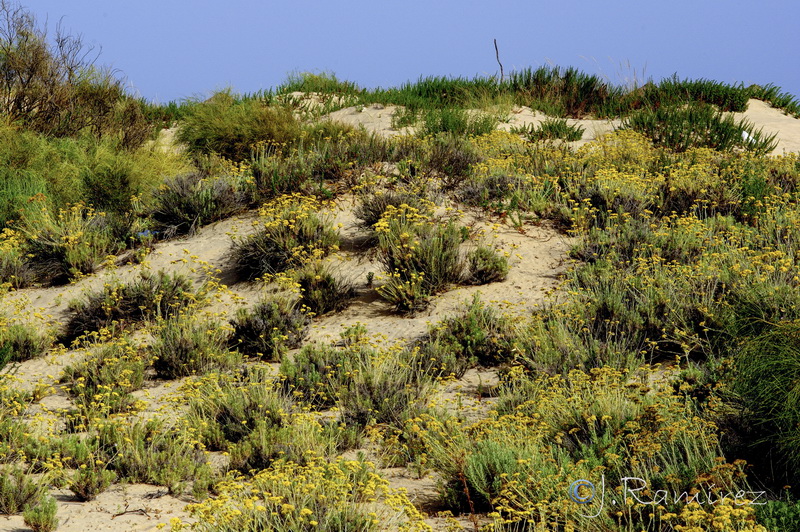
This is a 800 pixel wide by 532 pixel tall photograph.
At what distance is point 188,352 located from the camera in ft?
24.5

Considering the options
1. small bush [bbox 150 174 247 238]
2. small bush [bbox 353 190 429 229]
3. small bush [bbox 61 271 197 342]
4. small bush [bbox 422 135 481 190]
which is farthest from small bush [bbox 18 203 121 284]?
small bush [bbox 422 135 481 190]

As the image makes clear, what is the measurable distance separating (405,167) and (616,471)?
294 inches

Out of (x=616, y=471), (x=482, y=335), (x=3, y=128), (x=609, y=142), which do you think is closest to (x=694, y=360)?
(x=482, y=335)

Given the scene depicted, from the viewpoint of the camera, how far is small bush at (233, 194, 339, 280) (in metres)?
9.33

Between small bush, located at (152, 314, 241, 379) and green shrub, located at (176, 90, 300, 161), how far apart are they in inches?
222

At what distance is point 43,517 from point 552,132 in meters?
12.1

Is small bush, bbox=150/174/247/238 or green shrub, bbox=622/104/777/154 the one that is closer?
small bush, bbox=150/174/247/238

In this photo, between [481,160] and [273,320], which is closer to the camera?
[273,320]

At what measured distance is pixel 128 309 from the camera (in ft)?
29.2

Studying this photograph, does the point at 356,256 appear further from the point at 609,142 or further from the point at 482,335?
the point at 609,142

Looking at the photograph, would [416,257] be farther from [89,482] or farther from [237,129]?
[237,129]

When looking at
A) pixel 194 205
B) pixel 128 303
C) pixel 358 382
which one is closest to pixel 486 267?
pixel 358 382

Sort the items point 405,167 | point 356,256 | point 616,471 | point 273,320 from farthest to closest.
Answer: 1. point 405,167
2. point 356,256
3. point 273,320
4. point 616,471
